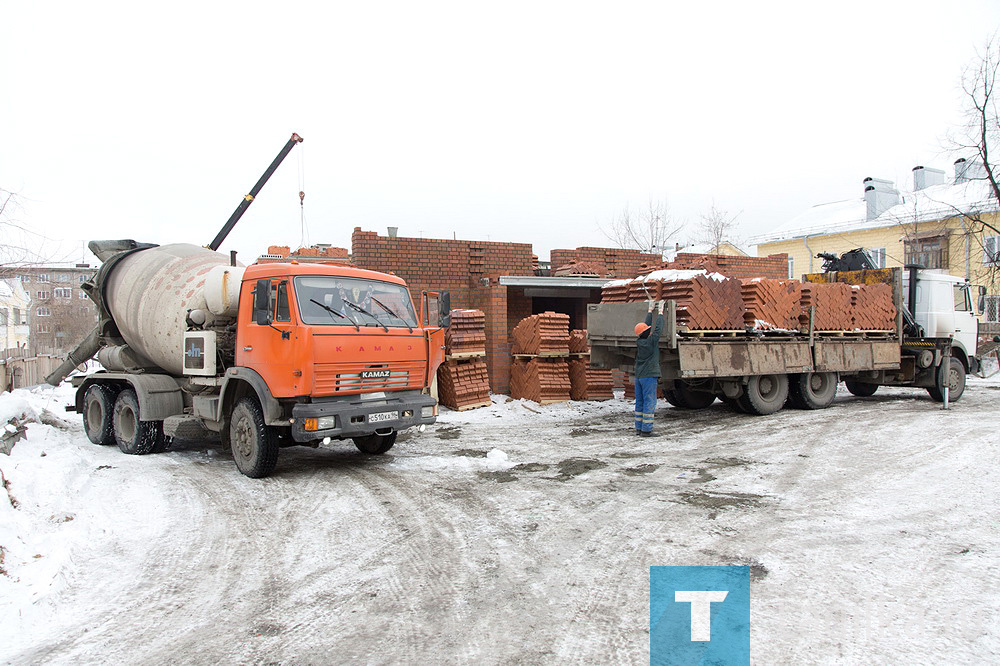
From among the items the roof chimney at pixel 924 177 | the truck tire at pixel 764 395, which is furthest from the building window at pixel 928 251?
the truck tire at pixel 764 395

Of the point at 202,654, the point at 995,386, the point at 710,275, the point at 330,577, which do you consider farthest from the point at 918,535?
the point at 995,386

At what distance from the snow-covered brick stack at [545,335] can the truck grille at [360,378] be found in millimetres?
6075

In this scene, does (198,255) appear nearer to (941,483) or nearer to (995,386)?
(941,483)

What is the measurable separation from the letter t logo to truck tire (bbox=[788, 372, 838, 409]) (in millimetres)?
9936

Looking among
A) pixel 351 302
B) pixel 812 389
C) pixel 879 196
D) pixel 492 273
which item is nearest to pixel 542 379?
pixel 492 273

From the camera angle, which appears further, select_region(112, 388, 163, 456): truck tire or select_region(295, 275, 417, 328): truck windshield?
select_region(112, 388, 163, 456): truck tire

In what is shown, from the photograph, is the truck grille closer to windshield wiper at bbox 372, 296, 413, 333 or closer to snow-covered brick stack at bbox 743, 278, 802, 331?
windshield wiper at bbox 372, 296, 413, 333

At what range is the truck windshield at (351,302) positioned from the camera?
752 centimetres

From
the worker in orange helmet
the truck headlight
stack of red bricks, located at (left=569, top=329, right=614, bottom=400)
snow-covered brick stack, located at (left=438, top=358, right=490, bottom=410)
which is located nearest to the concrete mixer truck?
the truck headlight

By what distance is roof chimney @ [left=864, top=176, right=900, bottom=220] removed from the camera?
32219mm

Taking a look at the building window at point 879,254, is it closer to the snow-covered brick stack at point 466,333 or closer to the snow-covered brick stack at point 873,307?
the snow-covered brick stack at point 873,307

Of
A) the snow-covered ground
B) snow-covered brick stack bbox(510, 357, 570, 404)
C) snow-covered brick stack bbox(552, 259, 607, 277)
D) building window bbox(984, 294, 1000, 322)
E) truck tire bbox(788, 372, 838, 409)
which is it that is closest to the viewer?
the snow-covered ground

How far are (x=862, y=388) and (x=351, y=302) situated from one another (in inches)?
553

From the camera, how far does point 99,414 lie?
10.5 m
